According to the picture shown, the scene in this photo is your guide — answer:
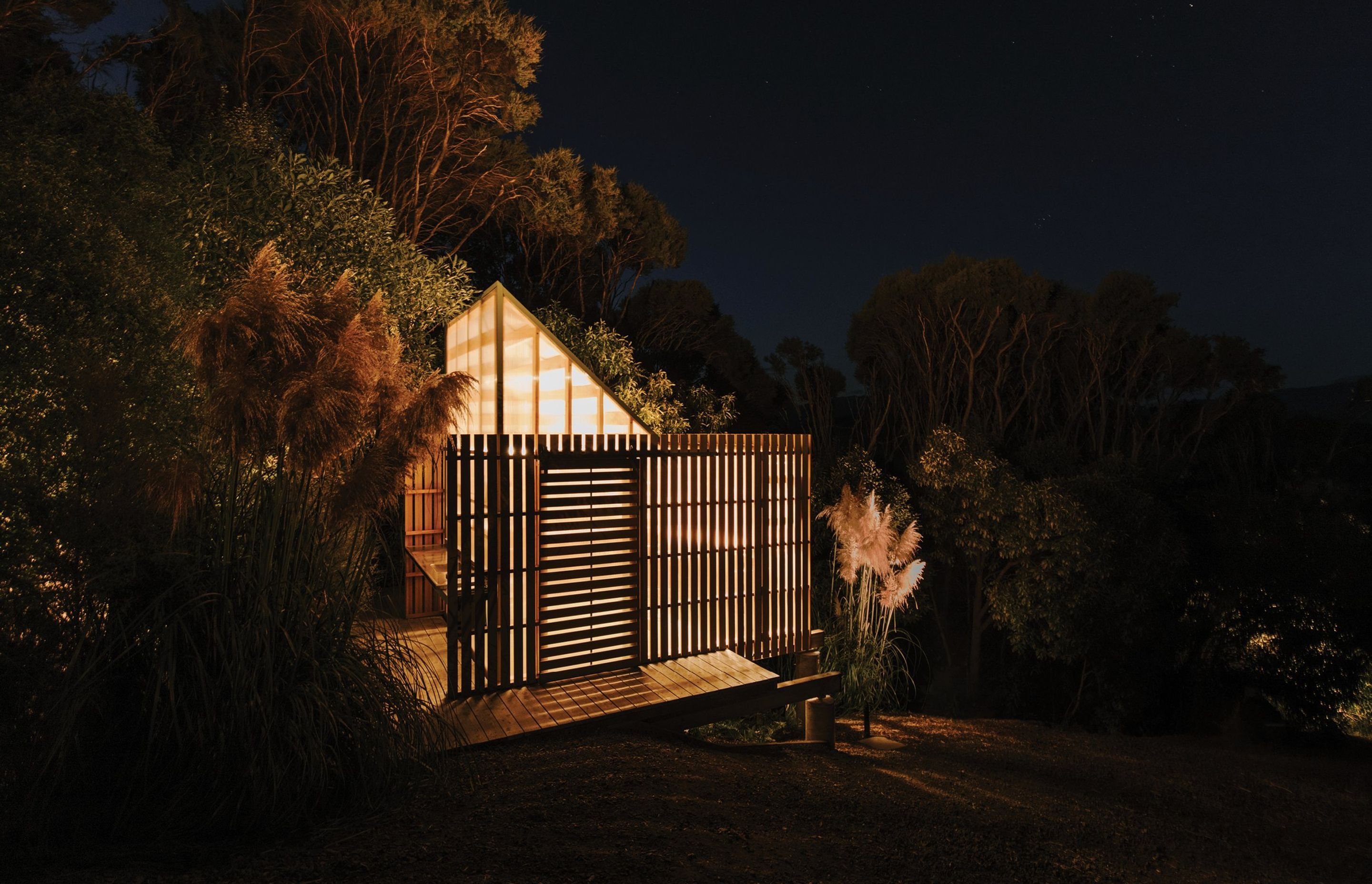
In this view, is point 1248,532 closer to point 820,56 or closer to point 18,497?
point 18,497

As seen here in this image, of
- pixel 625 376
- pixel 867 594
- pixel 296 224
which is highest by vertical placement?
pixel 296 224

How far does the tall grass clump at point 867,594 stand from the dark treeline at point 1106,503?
432cm

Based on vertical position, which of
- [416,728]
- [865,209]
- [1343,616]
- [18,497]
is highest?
[865,209]

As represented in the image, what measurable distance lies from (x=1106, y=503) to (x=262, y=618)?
1045 centimetres

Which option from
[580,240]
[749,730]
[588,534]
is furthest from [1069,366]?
[588,534]

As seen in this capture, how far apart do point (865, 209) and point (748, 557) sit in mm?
33103

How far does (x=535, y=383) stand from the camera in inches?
254

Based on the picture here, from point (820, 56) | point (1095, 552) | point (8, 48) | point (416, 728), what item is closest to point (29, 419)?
point (416, 728)

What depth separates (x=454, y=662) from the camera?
14.7ft

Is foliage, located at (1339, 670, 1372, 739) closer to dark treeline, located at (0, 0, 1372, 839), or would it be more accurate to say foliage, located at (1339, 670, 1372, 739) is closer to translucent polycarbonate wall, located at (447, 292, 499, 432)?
dark treeline, located at (0, 0, 1372, 839)

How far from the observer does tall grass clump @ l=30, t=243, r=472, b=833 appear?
2.57 m

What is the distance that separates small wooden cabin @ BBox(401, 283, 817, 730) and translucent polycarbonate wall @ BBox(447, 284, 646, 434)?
0.5 inches

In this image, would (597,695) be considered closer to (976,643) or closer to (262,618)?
(262,618)

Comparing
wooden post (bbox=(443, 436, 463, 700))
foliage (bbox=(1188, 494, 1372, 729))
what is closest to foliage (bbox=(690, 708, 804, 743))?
wooden post (bbox=(443, 436, 463, 700))
